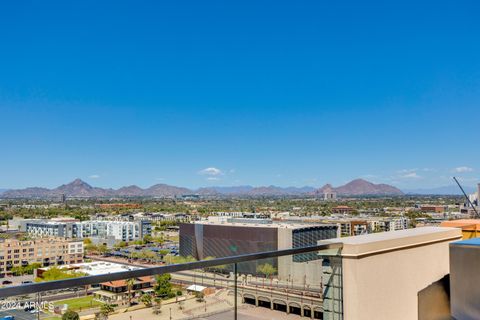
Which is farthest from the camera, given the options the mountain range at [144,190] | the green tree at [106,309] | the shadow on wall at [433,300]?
the mountain range at [144,190]

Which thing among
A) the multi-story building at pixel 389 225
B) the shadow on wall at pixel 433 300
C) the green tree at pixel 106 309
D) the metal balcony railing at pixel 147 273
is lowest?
the multi-story building at pixel 389 225

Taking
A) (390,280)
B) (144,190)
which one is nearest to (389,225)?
(390,280)

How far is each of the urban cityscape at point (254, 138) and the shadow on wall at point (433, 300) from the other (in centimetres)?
2

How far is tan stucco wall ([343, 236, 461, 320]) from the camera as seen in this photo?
2594mm

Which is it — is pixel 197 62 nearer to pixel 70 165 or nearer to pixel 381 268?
pixel 381 268

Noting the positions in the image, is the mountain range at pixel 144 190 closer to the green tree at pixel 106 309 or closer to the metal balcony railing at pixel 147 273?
the metal balcony railing at pixel 147 273

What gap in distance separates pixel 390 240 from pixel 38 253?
3803 centimetres

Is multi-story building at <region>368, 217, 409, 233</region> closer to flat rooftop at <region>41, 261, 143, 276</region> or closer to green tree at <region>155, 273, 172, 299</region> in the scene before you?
flat rooftop at <region>41, 261, 143, 276</region>

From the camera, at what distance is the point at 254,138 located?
268 feet

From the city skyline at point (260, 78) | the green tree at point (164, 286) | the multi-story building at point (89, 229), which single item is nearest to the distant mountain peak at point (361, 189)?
the city skyline at point (260, 78)

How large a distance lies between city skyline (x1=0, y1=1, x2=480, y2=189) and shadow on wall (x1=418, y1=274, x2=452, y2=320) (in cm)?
84

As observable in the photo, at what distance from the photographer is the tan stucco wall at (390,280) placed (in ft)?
8.51

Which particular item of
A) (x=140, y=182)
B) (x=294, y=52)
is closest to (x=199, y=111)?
(x=294, y=52)

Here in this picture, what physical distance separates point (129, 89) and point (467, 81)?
3513 cm
